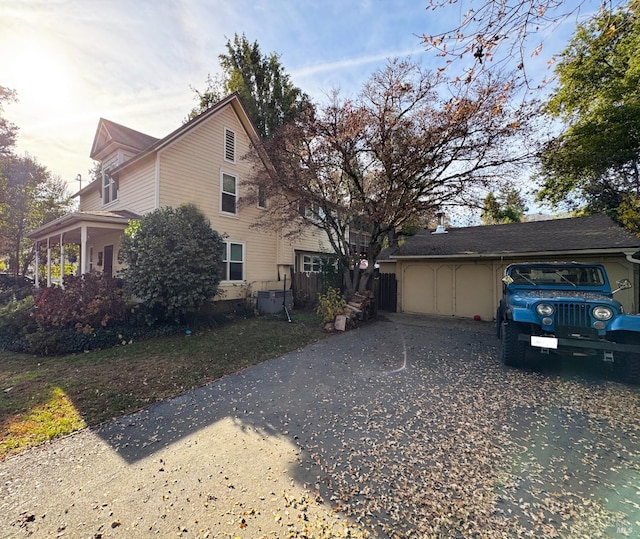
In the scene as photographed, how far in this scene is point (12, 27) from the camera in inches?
204

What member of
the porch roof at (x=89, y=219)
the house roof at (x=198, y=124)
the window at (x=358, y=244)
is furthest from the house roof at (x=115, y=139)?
the window at (x=358, y=244)

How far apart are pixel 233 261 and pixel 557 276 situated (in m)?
10.4

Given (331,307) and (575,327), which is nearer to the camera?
(575,327)

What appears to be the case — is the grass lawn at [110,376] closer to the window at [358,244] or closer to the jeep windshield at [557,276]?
the window at [358,244]

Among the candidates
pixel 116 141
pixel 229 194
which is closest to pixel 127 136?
pixel 116 141

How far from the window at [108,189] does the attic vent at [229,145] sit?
15.7 feet

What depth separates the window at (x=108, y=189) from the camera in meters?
12.1

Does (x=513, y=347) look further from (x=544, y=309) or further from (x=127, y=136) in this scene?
(x=127, y=136)

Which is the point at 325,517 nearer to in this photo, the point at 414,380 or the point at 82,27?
the point at 414,380

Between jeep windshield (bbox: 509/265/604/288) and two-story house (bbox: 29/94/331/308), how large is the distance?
9.35 m

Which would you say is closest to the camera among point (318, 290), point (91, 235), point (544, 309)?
point (544, 309)

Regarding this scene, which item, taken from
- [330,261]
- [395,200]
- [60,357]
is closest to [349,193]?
[395,200]

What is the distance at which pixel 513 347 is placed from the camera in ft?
17.6

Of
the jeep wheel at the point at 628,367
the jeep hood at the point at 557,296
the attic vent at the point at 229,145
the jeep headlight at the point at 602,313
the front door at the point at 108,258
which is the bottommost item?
the jeep wheel at the point at 628,367
